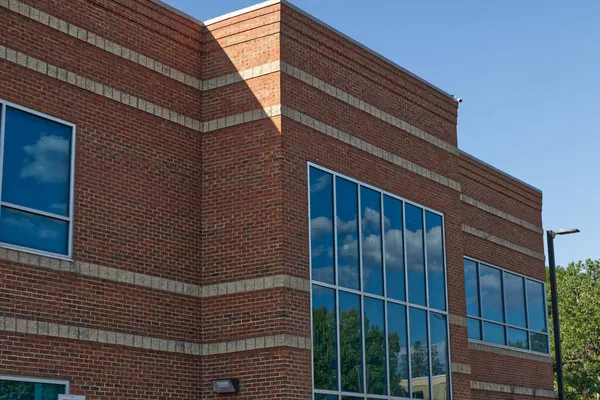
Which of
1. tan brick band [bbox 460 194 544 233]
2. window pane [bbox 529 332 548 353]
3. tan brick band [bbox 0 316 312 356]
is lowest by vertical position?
tan brick band [bbox 0 316 312 356]

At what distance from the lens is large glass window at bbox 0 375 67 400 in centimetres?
1411

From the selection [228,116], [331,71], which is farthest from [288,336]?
[331,71]

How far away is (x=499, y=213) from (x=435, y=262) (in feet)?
23.6

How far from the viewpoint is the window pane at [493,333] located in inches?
1013

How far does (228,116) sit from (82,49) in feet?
10.4

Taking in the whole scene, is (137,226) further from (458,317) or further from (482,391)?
(482,391)

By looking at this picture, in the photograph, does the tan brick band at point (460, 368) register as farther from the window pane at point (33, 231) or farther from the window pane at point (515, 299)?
the window pane at point (33, 231)

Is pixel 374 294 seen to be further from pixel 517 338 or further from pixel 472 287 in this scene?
pixel 517 338

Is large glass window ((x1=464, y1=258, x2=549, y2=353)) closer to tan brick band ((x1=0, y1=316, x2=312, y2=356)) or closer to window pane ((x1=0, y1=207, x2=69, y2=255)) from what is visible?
tan brick band ((x1=0, y1=316, x2=312, y2=356))

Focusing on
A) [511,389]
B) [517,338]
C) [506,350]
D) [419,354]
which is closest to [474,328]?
[506,350]

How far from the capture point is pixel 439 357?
20766 mm

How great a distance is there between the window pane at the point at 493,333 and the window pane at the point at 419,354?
577 cm

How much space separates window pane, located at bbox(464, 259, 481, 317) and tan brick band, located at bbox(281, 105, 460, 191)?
379 cm

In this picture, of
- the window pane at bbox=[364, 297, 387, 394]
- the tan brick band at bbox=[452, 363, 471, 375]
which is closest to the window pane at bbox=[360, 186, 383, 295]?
the window pane at bbox=[364, 297, 387, 394]
